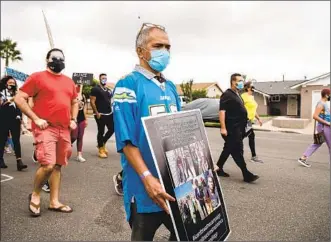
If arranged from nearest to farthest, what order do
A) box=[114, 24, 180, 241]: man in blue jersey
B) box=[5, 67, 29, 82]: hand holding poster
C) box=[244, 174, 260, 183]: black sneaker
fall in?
box=[114, 24, 180, 241]: man in blue jersey, box=[244, 174, 260, 183]: black sneaker, box=[5, 67, 29, 82]: hand holding poster

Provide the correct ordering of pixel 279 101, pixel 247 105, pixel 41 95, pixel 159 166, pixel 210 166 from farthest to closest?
pixel 279 101 < pixel 247 105 < pixel 41 95 < pixel 210 166 < pixel 159 166

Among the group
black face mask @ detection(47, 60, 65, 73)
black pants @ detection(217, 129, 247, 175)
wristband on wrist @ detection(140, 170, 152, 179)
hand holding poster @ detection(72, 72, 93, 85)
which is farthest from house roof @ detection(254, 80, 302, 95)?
wristband on wrist @ detection(140, 170, 152, 179)

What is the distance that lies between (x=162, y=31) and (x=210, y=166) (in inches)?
38.2

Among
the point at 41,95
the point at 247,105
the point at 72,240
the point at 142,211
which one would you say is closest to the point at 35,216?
the point at 72,240

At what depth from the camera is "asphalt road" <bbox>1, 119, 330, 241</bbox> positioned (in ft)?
11.5

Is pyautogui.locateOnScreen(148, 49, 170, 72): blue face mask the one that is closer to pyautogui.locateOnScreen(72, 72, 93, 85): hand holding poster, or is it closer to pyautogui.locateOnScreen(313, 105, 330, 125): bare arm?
pyautogui.locateOnScreen(313, 105, 330, 125): bare arm

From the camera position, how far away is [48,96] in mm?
3898

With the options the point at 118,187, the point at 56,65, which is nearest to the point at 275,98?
the point at 118,187

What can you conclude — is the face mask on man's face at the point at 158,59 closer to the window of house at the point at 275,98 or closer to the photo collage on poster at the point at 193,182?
the photo collage on poster at the point at 193,182

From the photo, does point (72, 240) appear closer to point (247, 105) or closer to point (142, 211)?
point (142, 211)

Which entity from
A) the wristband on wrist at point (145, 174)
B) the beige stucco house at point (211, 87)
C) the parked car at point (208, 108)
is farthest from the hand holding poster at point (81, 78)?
the beige stucco house at point (211, 87)

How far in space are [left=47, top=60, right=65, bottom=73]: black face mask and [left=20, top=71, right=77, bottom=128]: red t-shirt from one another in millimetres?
72

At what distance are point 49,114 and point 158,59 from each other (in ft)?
7.12

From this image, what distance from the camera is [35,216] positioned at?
398 centimetres
